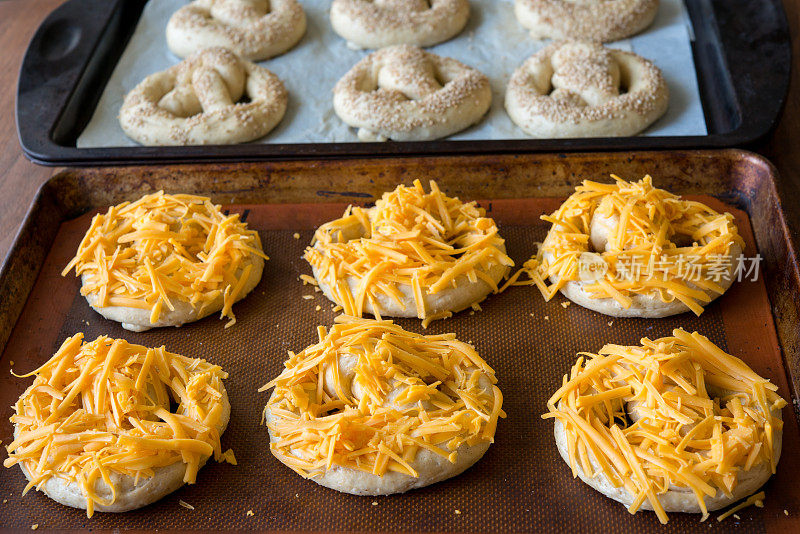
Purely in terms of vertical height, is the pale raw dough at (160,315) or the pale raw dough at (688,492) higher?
the pale raw dough at (160,315)

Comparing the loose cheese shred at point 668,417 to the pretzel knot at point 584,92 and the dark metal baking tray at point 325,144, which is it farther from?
the pretzel knot at point 584,92

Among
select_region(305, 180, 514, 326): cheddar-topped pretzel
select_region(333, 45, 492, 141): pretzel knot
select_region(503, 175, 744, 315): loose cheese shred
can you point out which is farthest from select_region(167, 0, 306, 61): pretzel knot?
select_region(503, 175, 744, 315): loose cheese shred

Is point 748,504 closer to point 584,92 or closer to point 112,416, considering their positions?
point 112,416

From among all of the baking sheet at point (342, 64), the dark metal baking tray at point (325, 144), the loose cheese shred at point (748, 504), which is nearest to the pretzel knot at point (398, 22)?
the baking sheet at point (342, 64)

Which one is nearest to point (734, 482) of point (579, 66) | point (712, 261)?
point (712, 261)

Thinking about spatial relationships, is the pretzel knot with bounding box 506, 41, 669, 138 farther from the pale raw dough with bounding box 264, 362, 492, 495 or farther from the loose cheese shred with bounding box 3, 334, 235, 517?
the loose cheese shred with bounding box 3, 334, 235, 517

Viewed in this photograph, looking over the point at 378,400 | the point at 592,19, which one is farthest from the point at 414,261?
the point at 592,19
